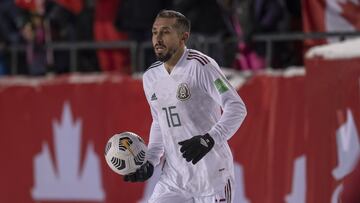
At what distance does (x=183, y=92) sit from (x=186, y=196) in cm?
76

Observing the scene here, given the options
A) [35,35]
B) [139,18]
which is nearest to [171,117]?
[139,18]

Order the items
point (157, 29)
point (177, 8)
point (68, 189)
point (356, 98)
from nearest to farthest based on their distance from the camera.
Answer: point (157, 29) → point (356, 98) → point (177, 8) → point (68, 189)

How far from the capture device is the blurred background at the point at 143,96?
8172 millimetres

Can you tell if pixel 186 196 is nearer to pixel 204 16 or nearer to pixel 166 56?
pixel 166 56

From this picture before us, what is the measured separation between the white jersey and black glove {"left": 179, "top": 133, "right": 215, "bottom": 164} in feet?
1.06

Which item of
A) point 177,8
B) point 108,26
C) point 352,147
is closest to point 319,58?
point 352,147

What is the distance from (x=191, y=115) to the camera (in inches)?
266

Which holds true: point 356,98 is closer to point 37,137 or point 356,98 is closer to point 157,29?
point 157,29

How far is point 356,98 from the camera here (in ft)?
25.8

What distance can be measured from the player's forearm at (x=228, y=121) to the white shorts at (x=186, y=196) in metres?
0.42

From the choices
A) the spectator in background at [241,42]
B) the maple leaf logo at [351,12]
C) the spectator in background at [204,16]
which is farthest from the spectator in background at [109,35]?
the maple leaf logo at [351,12]

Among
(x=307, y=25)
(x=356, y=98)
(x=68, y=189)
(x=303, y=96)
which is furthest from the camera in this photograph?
(x=68, y=189)

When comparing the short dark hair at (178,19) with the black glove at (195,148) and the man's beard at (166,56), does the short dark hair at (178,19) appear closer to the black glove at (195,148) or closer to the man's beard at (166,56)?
the man's beard at (166,56)

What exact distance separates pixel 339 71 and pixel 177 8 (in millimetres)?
2978
